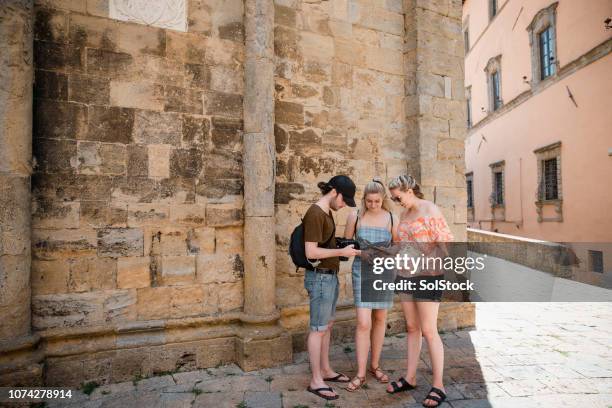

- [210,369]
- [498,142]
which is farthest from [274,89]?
[498,142]

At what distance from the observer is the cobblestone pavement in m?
2.99

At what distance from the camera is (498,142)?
17.2 meters

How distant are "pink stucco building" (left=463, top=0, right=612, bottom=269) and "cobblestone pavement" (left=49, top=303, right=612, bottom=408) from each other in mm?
7908

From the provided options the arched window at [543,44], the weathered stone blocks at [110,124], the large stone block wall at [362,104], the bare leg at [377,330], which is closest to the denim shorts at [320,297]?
the bare leg at [377,330]

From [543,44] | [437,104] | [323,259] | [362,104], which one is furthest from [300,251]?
[543,44]

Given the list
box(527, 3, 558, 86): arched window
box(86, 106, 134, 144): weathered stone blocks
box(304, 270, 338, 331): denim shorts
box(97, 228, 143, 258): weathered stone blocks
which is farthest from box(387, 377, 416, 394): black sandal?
box(527, 3, 558, 86): arched window

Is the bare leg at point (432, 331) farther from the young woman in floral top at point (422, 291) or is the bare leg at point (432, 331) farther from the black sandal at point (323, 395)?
the black sandal at point (323, 395)

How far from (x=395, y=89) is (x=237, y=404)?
13.8 feet

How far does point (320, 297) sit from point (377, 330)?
70 cm

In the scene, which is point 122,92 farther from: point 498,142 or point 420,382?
point 498,142

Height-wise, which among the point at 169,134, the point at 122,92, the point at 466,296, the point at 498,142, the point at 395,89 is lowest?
the point at 466,296

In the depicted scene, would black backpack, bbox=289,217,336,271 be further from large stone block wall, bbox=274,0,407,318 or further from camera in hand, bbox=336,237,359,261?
large stone block wall, bbox=274,0,407,318

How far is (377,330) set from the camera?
3320 mm

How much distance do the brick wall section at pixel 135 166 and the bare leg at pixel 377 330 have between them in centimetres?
147
